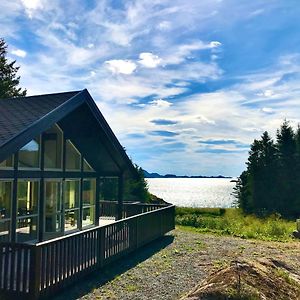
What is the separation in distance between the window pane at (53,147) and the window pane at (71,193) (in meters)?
0.82

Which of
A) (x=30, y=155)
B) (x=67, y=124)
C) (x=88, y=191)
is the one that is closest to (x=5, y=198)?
(x=30, y=155)

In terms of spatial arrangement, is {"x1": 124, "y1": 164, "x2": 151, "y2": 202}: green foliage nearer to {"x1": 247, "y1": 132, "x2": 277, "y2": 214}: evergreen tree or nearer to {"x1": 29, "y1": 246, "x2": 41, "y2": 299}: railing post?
{"x1": 247, "y1": 132, "x2": 277, "y2": 214}: evergreen tree

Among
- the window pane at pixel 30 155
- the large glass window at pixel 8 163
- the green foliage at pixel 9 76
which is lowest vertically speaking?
the large glass window at pixel 8 163

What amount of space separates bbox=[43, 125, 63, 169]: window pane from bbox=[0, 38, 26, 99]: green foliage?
80.3ft

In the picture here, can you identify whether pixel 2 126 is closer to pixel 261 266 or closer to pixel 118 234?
pixel 118 234

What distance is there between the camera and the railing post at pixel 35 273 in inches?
239

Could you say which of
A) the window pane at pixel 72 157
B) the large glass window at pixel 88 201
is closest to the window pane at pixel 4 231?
the window pane at pixel 72 157

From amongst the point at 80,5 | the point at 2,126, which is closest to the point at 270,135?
the point at 80,5

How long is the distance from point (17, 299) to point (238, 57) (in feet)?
31.1

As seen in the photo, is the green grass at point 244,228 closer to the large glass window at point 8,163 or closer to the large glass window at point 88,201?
the large glass window at point 88,201

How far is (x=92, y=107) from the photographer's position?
433 inches

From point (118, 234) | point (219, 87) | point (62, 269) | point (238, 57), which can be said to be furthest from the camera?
point (219, 87)

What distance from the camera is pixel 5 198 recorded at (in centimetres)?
898

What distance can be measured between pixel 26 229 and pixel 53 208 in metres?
1.25
